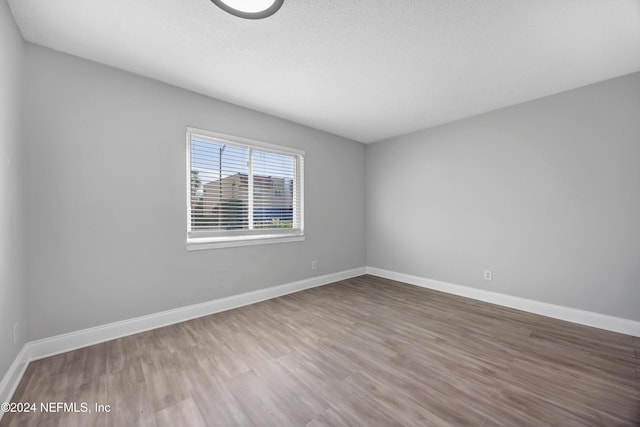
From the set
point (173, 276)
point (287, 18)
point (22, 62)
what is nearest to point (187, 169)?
point (173, 276)

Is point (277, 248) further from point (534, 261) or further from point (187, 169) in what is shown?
point (534, 261)

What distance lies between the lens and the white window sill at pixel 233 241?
2.88 m

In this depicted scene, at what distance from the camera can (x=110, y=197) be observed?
2.37 metres

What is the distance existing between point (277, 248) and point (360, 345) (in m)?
1.83

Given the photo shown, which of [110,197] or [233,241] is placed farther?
[233,241]

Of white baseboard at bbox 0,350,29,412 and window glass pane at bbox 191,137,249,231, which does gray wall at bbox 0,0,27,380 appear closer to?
white baseboard at bbox 0,350,29,412

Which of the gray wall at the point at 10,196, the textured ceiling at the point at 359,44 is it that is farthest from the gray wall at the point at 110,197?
the textured ceiling at the point at 359,44

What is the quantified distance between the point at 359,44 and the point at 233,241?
256cm

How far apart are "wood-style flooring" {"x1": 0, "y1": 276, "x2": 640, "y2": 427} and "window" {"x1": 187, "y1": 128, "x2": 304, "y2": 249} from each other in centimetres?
110

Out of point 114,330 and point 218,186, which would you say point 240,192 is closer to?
point 218,186

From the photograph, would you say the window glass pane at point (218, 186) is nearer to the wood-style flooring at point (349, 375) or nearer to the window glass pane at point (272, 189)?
the window glass pane at point (272, 189)

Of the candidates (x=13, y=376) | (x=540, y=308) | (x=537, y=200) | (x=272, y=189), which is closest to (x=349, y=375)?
(x=13, y=376)

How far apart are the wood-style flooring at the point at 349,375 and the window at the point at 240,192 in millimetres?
1100

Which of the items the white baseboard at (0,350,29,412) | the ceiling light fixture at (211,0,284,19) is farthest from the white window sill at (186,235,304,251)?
the ceiling light fixture at (211,0,284,19)
